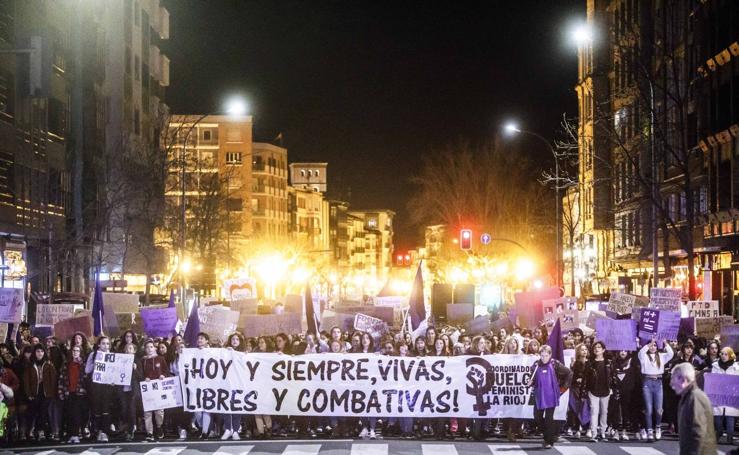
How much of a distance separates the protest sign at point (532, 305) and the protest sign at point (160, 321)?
29.0ft

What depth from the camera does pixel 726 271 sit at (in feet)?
154

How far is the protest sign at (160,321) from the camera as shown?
79.1ft

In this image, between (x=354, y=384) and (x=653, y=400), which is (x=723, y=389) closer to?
(x=653, y=400)

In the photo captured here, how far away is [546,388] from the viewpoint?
767 inches

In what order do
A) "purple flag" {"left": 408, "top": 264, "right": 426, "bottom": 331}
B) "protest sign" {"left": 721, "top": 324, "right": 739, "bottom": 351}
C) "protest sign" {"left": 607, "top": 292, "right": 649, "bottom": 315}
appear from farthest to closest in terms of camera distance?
"protest sign" {"left": 607, "top": 292, "right": 649, "bottom": 315}
"purple flag" {"left": 408, "top": 264, "right": 426, "bottom": 331}
"protest sign" {"left": 721, "top": 324, "right": 739, "bottom": 351}

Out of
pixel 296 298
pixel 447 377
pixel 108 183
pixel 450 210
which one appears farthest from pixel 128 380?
pixel 450 210

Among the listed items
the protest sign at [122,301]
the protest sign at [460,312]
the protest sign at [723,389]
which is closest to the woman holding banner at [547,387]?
the protest sign at [723,389]

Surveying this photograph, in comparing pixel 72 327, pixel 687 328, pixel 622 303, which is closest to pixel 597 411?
pixel 687 328

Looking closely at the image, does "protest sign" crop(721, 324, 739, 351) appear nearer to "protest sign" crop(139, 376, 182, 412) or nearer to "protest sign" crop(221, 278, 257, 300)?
"protest sign" crop(139, 376, 182, 412)

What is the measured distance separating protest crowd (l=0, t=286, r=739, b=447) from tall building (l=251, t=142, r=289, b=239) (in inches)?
5214

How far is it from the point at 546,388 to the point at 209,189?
54.9 meters

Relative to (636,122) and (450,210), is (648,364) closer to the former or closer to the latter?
(636,122)

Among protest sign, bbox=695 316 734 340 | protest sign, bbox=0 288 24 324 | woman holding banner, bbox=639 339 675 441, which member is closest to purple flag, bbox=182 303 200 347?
protest sign, bbox=0 288 24 324

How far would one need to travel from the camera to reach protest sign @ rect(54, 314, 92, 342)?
23734 millimetres
